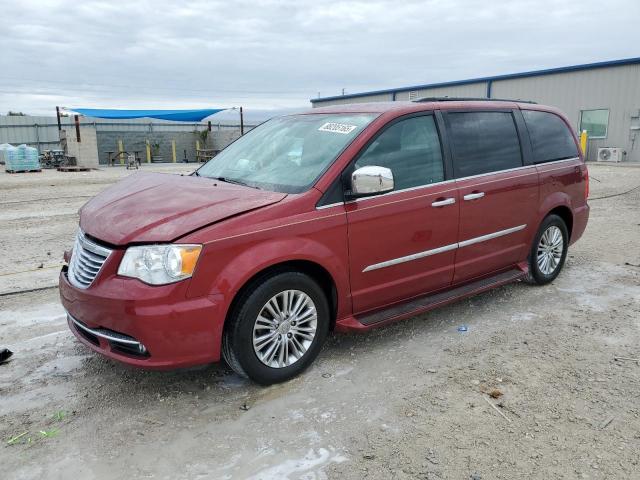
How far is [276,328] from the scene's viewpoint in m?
3.46

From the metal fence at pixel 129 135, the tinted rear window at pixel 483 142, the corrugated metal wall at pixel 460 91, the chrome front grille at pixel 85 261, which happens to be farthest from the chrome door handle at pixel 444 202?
the corrugated metal wall at pixel 460 91

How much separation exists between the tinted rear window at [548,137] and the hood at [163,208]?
292cm

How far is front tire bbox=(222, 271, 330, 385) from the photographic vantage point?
3281 millimetres

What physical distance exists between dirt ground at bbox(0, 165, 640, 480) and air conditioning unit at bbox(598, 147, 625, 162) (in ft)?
69.7

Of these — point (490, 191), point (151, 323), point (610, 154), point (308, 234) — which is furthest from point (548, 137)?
point (610, 154)

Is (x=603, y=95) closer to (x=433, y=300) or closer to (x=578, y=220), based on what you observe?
(x=578, y=220)

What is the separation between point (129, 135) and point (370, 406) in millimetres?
29141

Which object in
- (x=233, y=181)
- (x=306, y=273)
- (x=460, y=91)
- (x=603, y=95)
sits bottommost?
(x=306, y=273)

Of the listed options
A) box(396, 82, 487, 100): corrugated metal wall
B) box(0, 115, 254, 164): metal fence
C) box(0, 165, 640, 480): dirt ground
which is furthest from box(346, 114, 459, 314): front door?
box(396, 82, 487, 100): corrugated metal wall

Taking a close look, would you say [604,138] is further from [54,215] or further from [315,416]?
[315,416]

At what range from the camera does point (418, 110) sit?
426 cm

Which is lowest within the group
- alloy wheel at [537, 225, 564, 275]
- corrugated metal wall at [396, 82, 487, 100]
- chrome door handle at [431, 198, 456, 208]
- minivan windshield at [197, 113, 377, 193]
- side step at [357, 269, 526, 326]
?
side step at [357, 269, 526, 326]

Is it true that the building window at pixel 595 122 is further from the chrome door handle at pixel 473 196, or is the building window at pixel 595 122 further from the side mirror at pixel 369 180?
the side mirror at pixel 369 180

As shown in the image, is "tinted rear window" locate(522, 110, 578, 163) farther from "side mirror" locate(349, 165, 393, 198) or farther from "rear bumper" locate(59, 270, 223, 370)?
"rear bumper" locate(59, 270, 223, 370)
